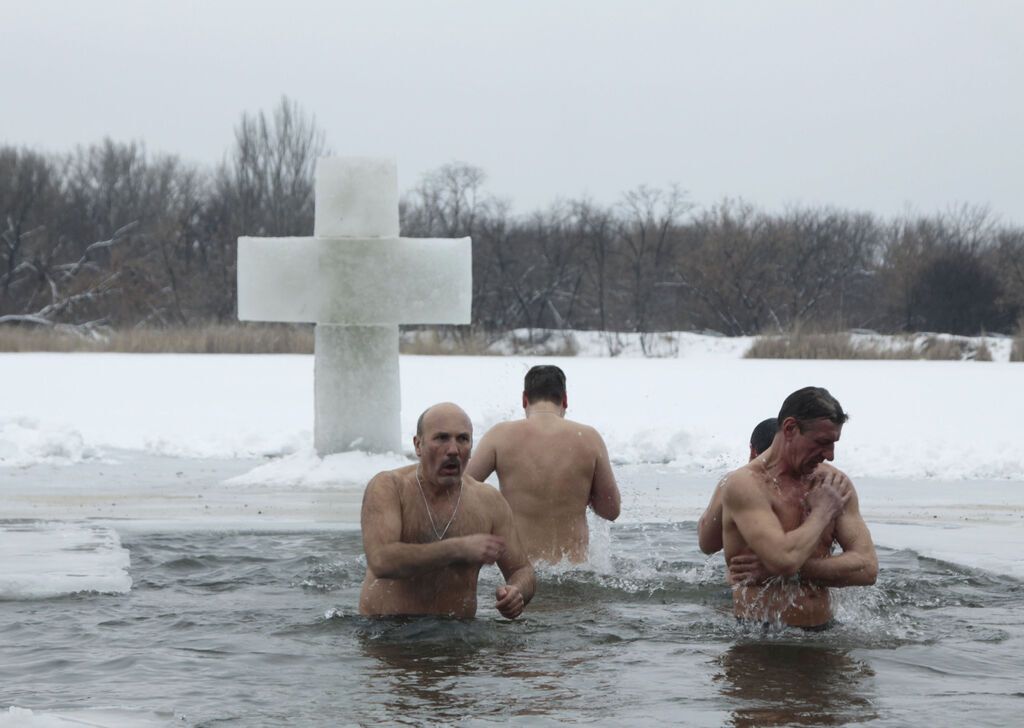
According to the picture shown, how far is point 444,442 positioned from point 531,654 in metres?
1.04

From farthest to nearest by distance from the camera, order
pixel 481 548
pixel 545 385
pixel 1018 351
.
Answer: pixel 1018 351
pixel 545 385
pixel 481 548

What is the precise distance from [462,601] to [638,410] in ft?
41.5

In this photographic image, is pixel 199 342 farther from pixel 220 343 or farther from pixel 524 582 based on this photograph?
pixel 524 582

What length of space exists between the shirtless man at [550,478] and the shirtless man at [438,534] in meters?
1.61

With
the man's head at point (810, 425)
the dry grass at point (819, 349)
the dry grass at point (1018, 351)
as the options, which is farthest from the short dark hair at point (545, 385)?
the dry grass at point (1018, 351)

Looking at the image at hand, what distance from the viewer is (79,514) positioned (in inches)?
417

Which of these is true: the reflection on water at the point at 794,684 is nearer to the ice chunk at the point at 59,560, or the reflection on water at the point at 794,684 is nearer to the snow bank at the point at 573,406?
the ice chunk at the point at 59,560

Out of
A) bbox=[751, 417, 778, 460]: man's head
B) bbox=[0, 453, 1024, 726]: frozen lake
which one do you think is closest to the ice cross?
bbox=[0, 453, 1024, 726]: frozen lake

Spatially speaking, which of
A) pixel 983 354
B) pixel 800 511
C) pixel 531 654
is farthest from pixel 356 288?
pixel 983 354

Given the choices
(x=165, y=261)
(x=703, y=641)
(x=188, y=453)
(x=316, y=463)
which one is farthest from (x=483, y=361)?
(x=165, y=261)

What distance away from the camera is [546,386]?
8367 mm

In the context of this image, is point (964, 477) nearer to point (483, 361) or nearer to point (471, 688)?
point (471, 688)

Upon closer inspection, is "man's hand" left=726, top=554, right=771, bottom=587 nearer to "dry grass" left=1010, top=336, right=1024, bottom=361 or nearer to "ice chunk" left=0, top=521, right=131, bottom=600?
"ice chunk" left=0, top=521, right=131, bottom=600

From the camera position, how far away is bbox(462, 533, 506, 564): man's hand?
235 inches
